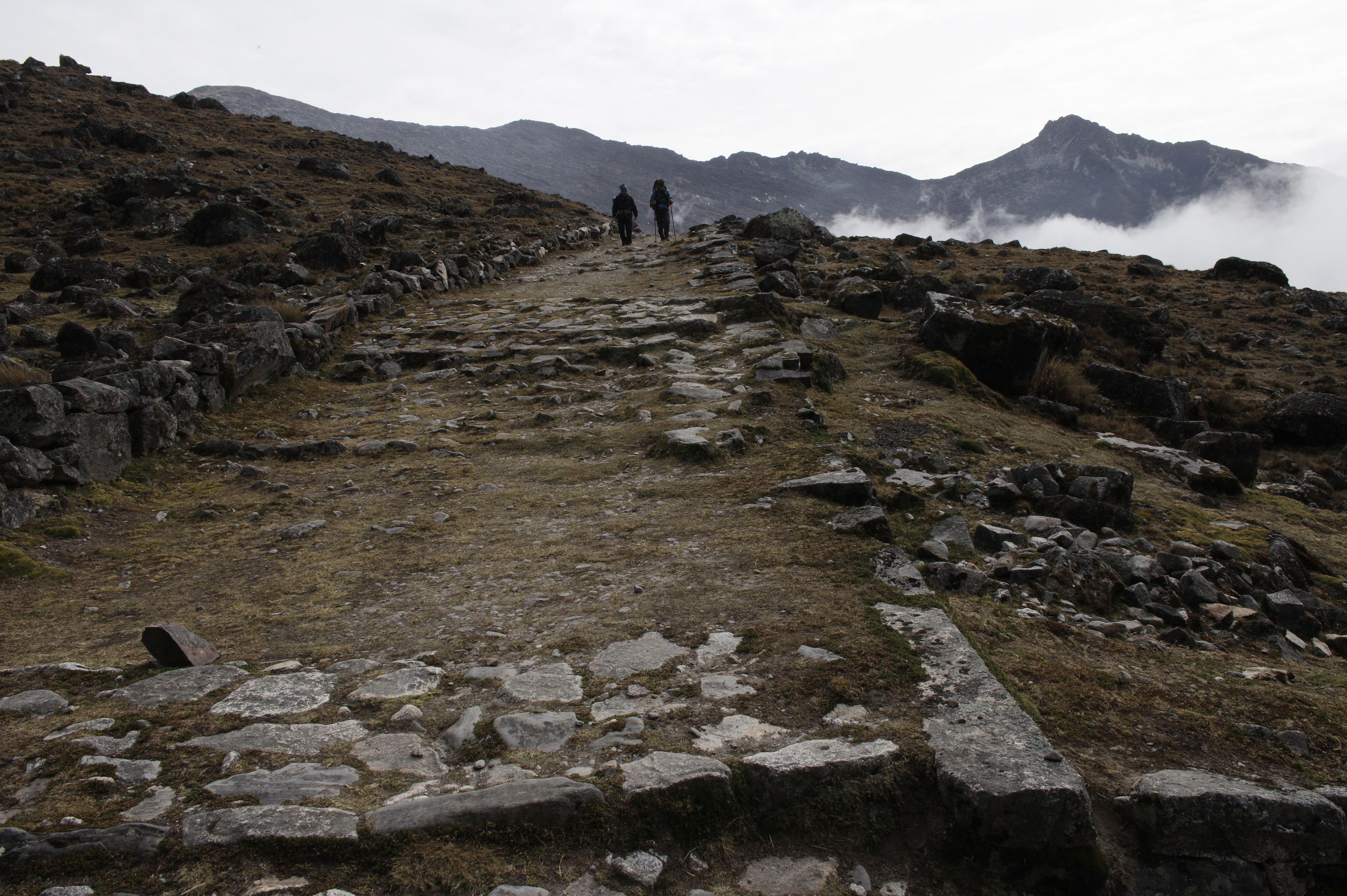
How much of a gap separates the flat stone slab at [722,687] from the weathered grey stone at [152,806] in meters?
1.76

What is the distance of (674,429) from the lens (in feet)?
21.7

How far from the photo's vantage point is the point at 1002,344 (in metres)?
9.16

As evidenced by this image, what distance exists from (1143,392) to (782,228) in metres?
11.8

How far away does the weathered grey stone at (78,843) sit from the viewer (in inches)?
71.4

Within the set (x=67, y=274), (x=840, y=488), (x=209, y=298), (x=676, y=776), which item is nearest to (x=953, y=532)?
(x=840, y=488)

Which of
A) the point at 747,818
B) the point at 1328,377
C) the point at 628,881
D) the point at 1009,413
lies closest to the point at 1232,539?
the point at 1009,413

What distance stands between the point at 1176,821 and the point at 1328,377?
14.3 metres

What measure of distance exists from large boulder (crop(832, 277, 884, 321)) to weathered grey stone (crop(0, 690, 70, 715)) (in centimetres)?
1130

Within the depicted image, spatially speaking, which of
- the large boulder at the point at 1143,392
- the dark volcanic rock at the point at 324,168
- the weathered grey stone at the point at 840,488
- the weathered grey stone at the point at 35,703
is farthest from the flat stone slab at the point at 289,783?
the dark volcanic rock at the point at 324,168

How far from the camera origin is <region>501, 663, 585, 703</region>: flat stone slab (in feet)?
9.13

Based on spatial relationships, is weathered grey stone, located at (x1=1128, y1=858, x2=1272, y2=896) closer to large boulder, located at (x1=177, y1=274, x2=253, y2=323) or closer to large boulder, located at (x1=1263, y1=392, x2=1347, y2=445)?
large boulder, located at (x1=1263, y1=392, x2=1347, y2=445)

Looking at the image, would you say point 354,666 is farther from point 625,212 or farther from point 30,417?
point 625,212

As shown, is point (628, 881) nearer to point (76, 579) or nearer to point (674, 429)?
point (76, 579)

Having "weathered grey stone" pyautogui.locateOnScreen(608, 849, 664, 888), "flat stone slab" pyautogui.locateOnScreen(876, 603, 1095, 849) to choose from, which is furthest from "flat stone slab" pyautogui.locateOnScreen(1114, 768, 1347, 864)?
"weathered grey stone" pyautogui.locateOnScreen(608, 849, 664, 888)
